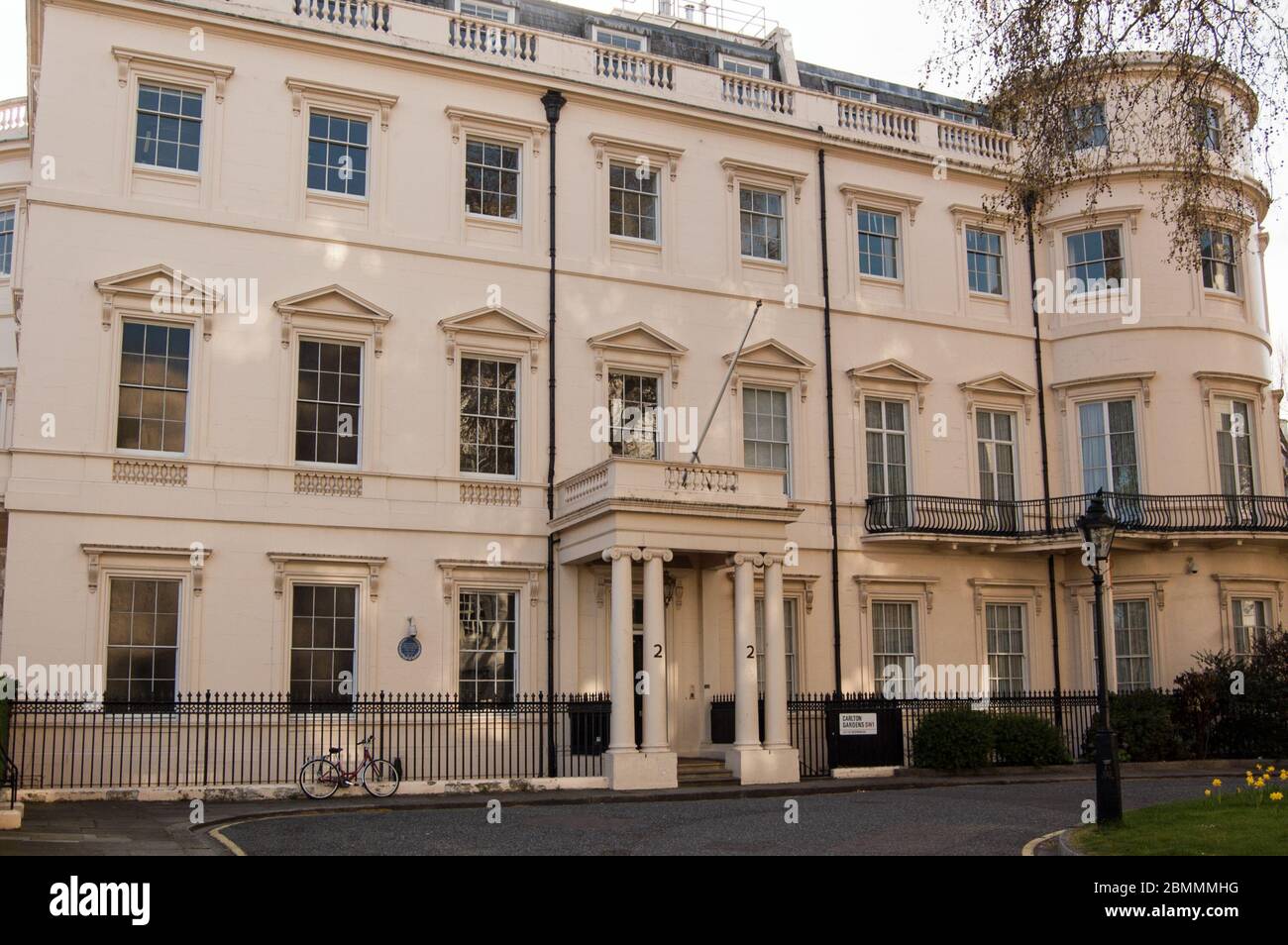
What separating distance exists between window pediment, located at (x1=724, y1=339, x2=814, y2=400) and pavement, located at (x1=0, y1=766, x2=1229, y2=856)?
8341 millimetres

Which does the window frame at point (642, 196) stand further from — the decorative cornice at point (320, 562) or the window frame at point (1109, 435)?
the window frame at point (1109, 435)

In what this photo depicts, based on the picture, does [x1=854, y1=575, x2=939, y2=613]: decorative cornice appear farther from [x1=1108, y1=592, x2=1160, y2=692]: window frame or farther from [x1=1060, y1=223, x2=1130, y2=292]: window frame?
[x1=1060, y1=223, x2=1130, y2=292]: window frame

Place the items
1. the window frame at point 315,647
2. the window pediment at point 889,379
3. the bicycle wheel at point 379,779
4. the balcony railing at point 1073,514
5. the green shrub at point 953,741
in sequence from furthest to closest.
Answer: the window pediment at point 889,379 → the balcony railing at point 1073,514 → the green shrub at point 953,741 → the window frame at point 315,647 → the bicycle wheel at point 379,779

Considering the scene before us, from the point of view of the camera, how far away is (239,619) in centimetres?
2183

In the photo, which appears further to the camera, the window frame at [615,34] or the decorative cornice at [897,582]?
the window frame at [615,34]

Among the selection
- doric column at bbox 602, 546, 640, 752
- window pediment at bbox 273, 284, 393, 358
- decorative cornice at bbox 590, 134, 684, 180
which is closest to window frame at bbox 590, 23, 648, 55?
decorative cornice at bbox 590, 134, 684, 180

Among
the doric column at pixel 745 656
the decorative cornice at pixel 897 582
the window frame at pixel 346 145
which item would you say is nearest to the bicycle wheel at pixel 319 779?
the doric column at pixel 745 656

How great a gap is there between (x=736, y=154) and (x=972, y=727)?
12.3m

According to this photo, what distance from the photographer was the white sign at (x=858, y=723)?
24.4m

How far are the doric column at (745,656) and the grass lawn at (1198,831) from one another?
7845mm

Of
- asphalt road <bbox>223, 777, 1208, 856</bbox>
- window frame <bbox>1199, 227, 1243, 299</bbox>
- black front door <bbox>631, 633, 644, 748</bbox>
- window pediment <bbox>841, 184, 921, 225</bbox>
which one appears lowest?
asphalt road <bbox>223, 777, 1208, 856</bbox>

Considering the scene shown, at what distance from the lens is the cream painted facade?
856 inches
